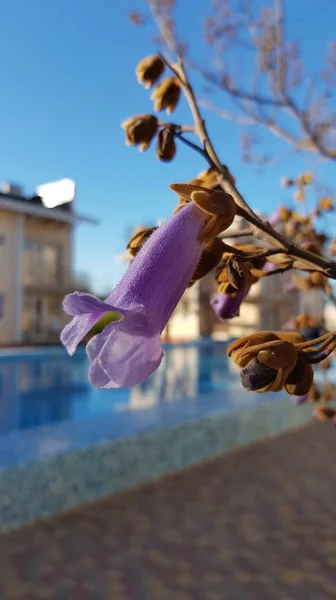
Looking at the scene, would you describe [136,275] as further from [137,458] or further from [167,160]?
[137,458]

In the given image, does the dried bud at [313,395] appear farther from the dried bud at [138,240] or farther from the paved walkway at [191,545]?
the paved walkway at [191,545]

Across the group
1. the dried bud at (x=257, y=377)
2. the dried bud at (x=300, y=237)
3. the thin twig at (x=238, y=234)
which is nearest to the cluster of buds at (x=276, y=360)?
the dried bud at (x=257, y=377)

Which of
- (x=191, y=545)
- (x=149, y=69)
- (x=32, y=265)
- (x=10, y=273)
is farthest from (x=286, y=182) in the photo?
(x=32, y=265)

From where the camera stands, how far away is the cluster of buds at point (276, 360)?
0.46 metres

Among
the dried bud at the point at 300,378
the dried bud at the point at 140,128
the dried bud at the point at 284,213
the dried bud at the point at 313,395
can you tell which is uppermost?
the dried bud at the point at 140,128

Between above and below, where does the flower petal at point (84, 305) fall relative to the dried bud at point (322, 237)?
below

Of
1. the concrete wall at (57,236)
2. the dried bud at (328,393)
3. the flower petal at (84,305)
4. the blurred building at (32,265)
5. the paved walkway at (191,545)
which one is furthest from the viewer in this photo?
the concrete wall at (57,236)

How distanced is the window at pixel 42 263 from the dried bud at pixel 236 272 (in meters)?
15.5

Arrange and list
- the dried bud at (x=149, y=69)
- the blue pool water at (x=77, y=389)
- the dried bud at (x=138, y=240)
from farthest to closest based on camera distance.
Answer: the blue pool water at (x=77, y=389), the dried bud at (x=149, y=69), the dried bud at (x=138, y=240)

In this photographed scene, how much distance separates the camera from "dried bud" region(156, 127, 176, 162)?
2.20ft

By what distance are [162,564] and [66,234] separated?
14097mm

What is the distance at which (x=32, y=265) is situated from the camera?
15.6 meters

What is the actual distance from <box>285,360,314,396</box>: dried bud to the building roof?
13.6m

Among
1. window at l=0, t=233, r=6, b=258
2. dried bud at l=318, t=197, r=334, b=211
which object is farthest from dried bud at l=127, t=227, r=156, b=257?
window at l=0, t=233, r=6, b=258
